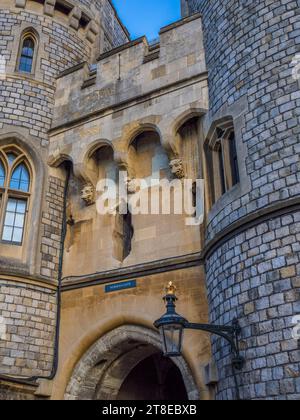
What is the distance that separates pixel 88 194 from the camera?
33.4 ft

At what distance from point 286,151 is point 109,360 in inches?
205

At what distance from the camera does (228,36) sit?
8.62 meters

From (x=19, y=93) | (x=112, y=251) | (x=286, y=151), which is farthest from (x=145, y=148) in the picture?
(x=286, y=151)

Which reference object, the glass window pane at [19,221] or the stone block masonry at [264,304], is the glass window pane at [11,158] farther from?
the stone block masonry at [264,304]

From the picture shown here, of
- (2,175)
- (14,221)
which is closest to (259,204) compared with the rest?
(14,221)

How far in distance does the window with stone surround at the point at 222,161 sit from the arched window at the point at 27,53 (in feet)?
17.4

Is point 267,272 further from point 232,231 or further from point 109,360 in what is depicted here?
point 109,360

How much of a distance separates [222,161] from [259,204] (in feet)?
5.71

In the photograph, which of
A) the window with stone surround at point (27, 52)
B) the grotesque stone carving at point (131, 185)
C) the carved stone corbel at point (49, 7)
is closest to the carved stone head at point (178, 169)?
the grotesque stone carving at point (131, 185)

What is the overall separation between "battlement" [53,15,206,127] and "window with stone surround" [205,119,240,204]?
60.4 inches

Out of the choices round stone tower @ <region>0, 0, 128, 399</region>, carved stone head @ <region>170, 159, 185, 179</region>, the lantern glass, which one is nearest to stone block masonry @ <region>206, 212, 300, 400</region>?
the lantern glass

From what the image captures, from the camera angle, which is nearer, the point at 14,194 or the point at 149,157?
the point at 149,157

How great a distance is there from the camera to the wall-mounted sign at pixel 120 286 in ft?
29.0

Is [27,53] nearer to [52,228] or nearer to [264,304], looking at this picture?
[52,228]
